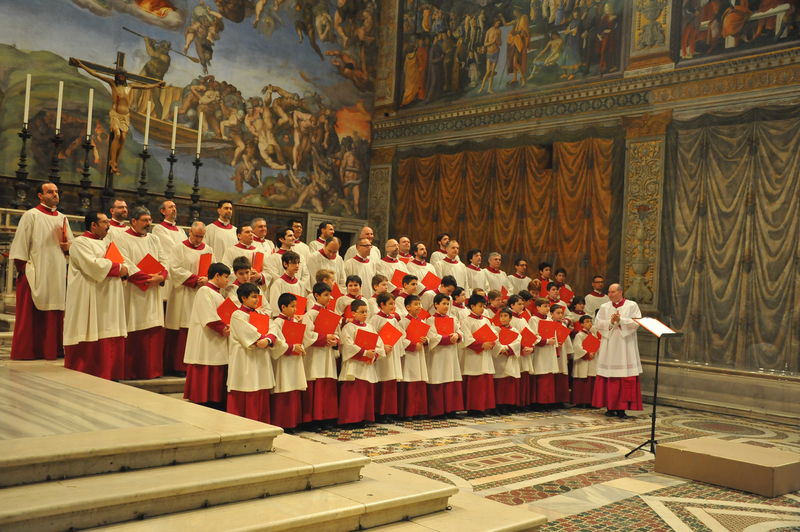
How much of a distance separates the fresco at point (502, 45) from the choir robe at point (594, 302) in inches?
166

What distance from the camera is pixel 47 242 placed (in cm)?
815

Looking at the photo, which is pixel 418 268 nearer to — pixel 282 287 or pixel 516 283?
pixel 516 283

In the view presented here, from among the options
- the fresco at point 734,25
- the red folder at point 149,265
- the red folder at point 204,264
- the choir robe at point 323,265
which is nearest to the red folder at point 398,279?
the choir robe at point 323,265

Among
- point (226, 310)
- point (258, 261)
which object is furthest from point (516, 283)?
point (226, 310)

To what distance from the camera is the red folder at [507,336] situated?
10125 mm

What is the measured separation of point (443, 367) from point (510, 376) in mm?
1332

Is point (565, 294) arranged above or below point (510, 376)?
above

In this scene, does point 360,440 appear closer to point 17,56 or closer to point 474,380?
point 474,380

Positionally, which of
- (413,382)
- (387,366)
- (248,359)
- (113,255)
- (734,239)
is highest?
(734,239)

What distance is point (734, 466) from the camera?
652 centimetres

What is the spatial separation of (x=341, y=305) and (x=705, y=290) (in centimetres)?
638

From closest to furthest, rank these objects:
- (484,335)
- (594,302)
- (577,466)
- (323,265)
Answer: (577,466) → (484,335) → (323,265) → (594,302)

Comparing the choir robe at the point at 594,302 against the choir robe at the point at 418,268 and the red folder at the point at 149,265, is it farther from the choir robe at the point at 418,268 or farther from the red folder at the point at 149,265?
the red folder at the point at 149,265

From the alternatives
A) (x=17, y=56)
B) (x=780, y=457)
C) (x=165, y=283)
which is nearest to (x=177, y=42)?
(x=17, y=56)
